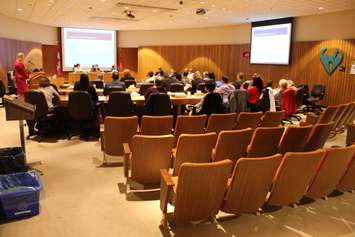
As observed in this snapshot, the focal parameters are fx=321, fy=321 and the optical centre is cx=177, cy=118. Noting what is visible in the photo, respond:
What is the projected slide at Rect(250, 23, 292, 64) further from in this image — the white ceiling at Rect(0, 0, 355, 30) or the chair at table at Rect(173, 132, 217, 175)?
the chair at table at Rect(173, 132, 217, 175)

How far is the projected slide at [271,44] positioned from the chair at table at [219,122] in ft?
27.4

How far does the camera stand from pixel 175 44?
17.3 meters

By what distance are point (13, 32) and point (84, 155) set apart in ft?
35.2

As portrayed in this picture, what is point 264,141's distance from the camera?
4.01 m

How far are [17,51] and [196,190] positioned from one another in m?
13.2

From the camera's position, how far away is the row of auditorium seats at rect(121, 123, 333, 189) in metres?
3.62

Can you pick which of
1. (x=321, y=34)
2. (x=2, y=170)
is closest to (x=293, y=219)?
(x=2, y=170)

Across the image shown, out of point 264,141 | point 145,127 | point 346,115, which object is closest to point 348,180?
point 264,141

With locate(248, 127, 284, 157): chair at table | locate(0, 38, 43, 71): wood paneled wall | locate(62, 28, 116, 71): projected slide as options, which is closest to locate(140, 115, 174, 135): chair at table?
locate(248, 127, 284, 157): chair at table

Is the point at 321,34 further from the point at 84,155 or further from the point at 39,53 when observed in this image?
the point at 39,53

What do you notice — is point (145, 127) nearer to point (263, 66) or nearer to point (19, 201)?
point (19, 201)

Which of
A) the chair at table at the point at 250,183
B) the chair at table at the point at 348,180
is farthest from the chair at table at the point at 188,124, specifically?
the chair at table at the point at 348,180

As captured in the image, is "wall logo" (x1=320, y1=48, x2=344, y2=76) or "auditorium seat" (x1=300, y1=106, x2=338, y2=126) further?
"wall logo" (x1=320, y1=48, x2=344, y2=76)

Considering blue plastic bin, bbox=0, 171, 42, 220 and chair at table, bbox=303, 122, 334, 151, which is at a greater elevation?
chair at table, bbox=303, 122, 334, 151
